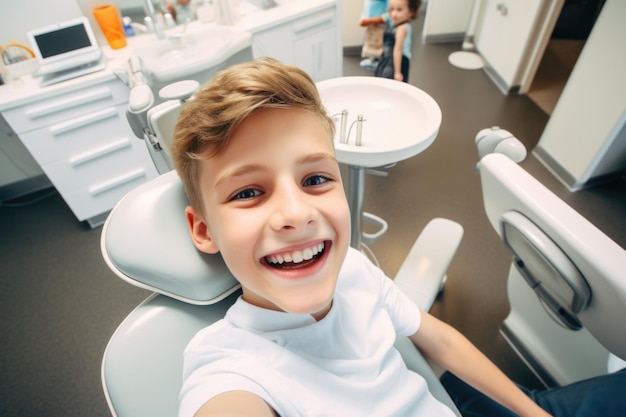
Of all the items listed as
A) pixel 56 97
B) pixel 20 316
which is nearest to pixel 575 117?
pixel 56 97

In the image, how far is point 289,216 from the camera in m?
0.49

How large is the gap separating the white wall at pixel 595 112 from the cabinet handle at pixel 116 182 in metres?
2.62

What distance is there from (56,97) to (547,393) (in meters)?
2.20

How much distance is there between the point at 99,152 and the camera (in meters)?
1.81

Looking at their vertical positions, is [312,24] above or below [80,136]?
above

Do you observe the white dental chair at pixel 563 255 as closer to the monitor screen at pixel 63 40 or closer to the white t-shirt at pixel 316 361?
the white t-shirt at pixel 316 361

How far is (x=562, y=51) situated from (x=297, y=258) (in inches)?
169

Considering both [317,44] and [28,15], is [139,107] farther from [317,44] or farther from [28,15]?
[317,44]

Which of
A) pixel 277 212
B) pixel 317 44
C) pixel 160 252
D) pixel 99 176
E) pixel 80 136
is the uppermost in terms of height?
pixel 277 212

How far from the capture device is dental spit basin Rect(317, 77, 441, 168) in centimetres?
113

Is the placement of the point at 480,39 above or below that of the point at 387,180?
above

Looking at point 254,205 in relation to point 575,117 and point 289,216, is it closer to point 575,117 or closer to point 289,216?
point 289,216

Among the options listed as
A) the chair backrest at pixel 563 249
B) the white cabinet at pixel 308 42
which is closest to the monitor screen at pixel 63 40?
the white cabinet at pixel 308 42

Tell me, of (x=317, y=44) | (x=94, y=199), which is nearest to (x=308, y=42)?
(x=317, y=44)
